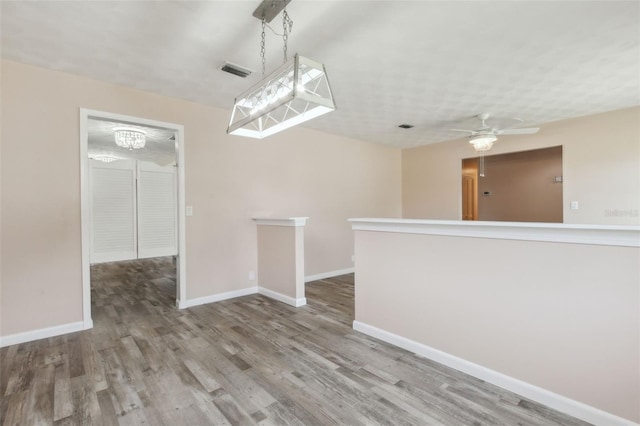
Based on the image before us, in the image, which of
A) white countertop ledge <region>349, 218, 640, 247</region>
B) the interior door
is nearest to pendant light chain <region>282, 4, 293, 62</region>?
white countertop ledge <region>349, 218, 640, 247</region>

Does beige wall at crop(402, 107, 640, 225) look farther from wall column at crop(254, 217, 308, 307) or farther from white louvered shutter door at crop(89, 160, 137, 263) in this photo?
white louvered shutter door at crop(89, 160, 137, 263)

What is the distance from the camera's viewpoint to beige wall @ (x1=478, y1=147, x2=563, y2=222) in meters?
6.52

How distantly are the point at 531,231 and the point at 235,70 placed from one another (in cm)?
278

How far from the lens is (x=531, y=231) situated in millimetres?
1848

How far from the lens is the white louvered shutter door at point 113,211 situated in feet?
12.7

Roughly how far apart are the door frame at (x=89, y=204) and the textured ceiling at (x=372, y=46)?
1.23 ft

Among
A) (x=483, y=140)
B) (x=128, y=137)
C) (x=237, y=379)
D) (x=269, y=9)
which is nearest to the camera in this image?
(x=269, y=9)

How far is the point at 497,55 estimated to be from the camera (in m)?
2.67

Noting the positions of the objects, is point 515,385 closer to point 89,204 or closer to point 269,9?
point 269,9

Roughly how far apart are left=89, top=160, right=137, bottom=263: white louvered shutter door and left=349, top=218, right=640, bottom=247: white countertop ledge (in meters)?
3.46

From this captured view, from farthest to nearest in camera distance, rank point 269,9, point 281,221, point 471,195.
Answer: point 471,195, point 281,221, point 269,9

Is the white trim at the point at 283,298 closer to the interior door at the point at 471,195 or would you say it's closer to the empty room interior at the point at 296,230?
the empty room interior at the point at 296,230

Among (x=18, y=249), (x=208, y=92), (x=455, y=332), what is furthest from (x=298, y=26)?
(x=18, y=249)

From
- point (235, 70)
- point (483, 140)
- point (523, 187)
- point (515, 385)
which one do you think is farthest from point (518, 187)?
point (235, 70)
